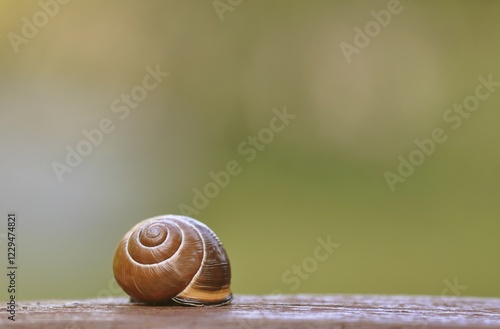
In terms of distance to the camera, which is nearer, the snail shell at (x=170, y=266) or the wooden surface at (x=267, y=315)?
the wooden surface at (x=267, y=315)

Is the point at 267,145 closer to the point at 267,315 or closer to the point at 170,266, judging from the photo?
the point at 170,266

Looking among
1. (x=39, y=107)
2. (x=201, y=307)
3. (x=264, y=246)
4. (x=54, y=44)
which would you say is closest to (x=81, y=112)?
(x=39, y=107)

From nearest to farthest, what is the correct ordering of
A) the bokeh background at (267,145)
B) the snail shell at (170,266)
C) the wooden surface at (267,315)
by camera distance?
the wooden surface at (267,315), the snail shell at (170,266), the bokeh background at (267,145)

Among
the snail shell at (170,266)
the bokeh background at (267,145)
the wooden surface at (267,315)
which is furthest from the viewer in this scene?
the bokeh background at (267,145)

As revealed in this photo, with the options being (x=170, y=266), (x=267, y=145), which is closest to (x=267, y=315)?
(x=170, y=266)

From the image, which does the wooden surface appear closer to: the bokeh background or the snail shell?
the snail shell

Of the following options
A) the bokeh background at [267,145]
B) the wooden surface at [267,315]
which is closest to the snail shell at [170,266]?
the wooden surface at [267,315]

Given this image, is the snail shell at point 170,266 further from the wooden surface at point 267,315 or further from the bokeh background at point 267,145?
the bokeh background at point 267,145
